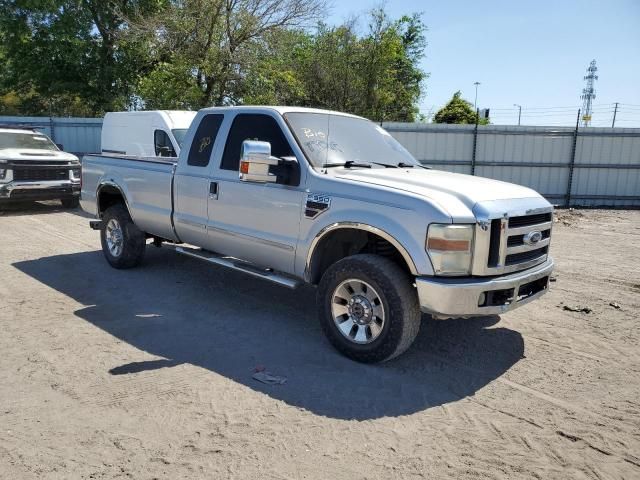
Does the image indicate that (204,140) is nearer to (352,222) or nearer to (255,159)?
(255,159)

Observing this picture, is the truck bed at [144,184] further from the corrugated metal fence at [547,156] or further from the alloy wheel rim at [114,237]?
the corrugated metal fence at [547,156]

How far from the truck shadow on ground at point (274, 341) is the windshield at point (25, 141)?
6539mm

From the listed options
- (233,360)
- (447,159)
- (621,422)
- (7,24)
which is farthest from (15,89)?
(621,422)

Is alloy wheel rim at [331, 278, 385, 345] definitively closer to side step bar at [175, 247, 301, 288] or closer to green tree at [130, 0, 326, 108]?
side step bar at [175, 247, 301, 288]

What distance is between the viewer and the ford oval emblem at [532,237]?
4.26 m

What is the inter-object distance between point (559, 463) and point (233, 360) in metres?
2.46

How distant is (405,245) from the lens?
13.0 feet

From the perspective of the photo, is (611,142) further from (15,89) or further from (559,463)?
(15,89)

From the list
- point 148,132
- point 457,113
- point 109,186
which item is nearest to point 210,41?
point 148,132

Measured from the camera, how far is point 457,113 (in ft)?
93.4

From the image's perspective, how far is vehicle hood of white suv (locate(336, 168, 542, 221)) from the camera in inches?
155

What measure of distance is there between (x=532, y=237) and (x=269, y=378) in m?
2.37

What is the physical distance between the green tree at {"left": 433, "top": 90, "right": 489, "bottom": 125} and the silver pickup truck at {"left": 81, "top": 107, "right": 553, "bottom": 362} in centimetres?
2355

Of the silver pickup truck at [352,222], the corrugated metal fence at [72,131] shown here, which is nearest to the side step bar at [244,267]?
the silver pickup truck at [352,222]
